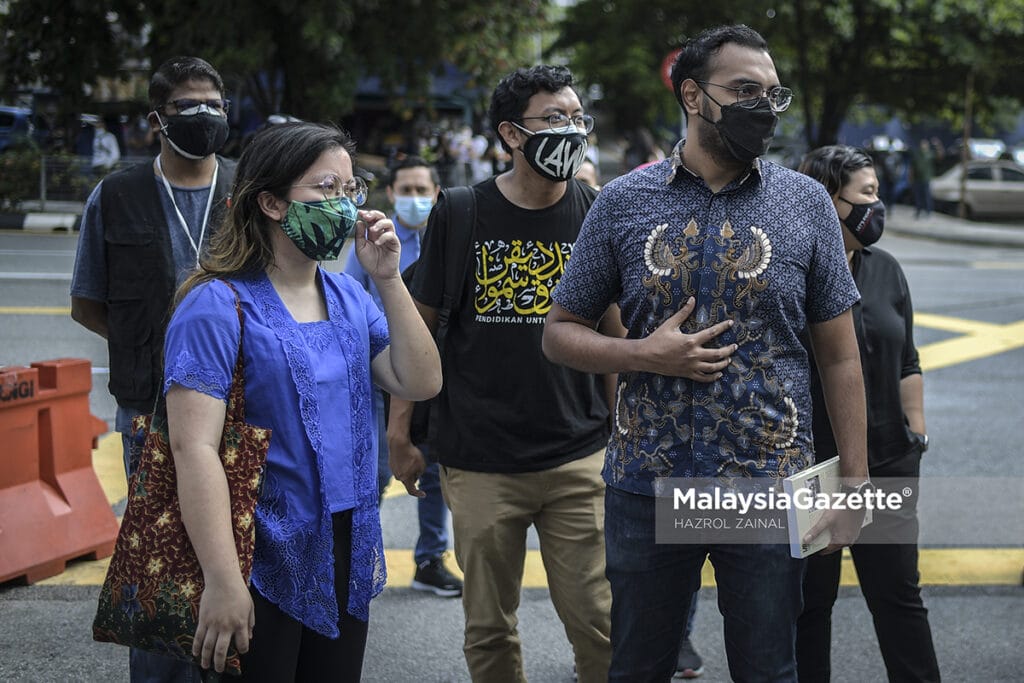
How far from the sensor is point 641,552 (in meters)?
2.96

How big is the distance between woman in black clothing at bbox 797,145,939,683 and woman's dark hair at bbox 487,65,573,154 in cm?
94

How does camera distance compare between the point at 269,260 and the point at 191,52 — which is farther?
the point at 191,52

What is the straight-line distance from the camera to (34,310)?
39.8 feet

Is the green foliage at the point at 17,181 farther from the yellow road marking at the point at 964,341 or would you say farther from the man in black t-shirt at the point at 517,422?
the man in black t-shirt at the point at 517,422

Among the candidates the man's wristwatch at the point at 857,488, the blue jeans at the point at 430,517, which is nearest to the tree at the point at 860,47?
the blue jeans at the point at 430,517

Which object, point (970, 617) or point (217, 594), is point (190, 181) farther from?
point (970, 617)

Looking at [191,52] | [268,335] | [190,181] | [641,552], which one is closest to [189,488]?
[268,335]

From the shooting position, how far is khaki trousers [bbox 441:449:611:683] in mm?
3705

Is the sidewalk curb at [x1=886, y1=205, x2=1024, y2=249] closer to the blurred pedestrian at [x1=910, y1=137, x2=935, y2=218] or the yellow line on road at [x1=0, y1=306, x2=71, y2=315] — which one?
the blurred pedestrian at [x1=910, y1=137, x2=935, y2=218]

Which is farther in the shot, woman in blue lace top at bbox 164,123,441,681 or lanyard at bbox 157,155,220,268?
lanyard at bbox 157,155,220,268

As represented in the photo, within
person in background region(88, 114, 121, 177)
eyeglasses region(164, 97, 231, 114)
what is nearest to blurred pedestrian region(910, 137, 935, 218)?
person in background region(88, 114, 121, 177)

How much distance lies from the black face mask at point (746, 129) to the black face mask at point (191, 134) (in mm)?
2029

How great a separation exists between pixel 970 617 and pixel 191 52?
15874mm

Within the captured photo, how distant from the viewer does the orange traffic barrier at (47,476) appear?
523 cm
